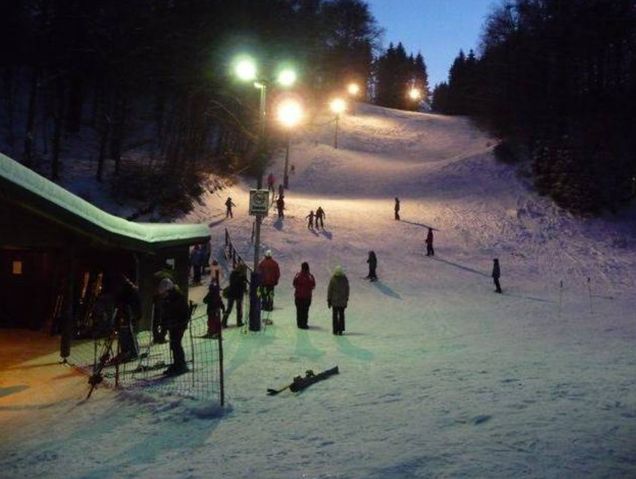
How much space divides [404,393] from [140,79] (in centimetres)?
3398

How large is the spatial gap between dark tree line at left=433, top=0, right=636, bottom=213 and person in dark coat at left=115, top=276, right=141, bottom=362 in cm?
3254

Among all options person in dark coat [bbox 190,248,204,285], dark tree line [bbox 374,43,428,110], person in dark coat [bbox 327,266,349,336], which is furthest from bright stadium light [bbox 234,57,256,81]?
dark tree line [bbox 374,43,428,110]

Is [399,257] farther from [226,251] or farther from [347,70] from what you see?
[347,70]

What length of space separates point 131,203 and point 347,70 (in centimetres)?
5827

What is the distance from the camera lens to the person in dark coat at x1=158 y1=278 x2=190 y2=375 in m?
9.77

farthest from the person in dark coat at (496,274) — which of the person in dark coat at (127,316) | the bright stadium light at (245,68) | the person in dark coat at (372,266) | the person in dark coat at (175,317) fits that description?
the person in dark coat at (175,317)

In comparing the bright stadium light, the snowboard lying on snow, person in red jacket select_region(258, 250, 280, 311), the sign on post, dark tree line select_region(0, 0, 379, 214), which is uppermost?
dark tree line select_region(0, 0, 379, 214)

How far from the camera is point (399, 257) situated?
27.5 metres

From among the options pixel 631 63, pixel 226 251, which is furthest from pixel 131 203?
pixel 631 63

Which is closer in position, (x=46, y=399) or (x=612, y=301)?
(x=46, y=399)

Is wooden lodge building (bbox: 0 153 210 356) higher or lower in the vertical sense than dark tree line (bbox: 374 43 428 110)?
lower

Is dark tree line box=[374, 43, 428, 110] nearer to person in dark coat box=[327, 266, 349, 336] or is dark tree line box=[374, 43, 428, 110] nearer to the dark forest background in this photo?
the dark forest background

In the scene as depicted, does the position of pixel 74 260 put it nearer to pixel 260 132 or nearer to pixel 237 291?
pixel 237 291

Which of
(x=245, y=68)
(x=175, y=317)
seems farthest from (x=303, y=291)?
(x=245, y=68)
